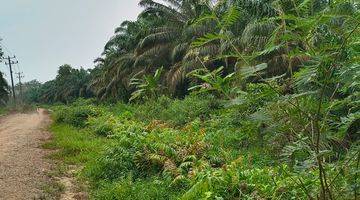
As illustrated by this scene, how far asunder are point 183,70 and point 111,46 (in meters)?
24.7

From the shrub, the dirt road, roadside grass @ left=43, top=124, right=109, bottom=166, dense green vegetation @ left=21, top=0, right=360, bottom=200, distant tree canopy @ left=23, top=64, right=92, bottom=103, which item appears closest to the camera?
dense green vegetation @ left=21, top=0, right=360, bottom=200

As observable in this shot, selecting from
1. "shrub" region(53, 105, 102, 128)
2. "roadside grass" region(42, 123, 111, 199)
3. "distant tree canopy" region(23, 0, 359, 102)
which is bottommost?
"roadside grass" region(42, 123, 111, 199)

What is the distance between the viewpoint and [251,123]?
3842mm

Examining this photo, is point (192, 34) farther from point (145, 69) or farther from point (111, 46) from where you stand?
point (111, 46)

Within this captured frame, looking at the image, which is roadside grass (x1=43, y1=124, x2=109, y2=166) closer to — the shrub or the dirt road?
the dirt road

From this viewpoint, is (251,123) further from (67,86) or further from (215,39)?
(67,86)

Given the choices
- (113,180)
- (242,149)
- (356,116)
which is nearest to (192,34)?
(242,149)

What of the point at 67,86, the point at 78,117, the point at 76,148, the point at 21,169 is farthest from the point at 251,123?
the point at 67,86

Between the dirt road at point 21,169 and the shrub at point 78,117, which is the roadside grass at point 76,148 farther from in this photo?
the shrub at point 78,117

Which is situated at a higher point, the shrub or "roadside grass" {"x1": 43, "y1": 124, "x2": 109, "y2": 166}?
the shrub

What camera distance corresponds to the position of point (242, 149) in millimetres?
11383

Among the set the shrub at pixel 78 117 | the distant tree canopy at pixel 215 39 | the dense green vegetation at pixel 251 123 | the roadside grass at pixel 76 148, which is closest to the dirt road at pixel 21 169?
the roadside grass at pixel 76 148

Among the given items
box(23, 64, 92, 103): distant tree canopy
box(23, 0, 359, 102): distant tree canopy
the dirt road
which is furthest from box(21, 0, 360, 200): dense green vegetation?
box(23, 64, 92, 103): distant tree canopy

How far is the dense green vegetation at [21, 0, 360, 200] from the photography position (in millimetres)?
3348
